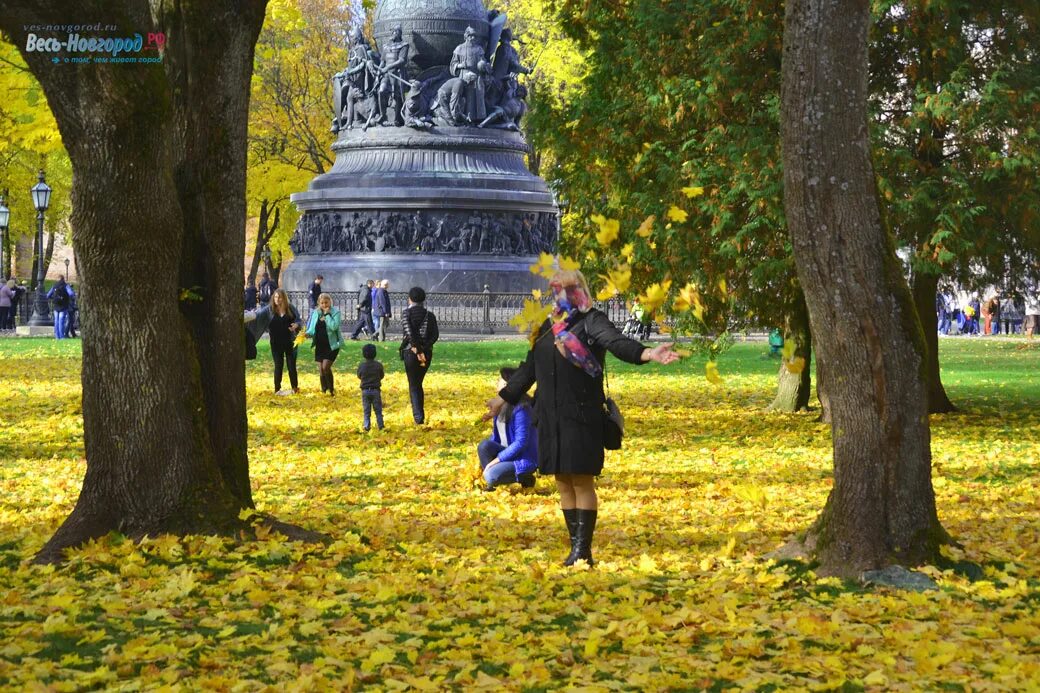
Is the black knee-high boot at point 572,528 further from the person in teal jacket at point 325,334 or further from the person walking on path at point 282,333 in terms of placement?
the person walking on path at point 282,333

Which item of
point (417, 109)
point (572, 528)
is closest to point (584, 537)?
point (572, 528)

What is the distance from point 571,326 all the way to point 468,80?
118 feet

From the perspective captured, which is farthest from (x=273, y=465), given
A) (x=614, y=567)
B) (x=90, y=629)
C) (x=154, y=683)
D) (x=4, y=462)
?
(x=154, y=683)

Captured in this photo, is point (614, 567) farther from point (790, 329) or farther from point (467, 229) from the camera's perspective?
point (467, 229)

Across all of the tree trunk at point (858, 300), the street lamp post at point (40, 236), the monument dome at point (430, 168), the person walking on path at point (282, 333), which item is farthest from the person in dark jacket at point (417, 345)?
the street lamp post at point (40, 236)

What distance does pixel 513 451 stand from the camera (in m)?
14.0

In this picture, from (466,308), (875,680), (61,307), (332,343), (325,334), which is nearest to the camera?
(875,680)

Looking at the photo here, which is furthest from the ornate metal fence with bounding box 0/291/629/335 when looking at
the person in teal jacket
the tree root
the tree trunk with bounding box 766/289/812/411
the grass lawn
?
the tree root

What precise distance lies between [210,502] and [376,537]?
1.27 m

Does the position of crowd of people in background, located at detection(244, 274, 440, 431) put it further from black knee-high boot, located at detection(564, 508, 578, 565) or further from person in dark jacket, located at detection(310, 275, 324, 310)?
person in dark jacket, located at detection(310, 275, 324, 310)

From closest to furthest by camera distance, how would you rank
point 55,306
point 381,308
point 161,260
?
point 161,260, point 381,308, point 55,306

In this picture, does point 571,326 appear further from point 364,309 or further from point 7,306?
point 7,306

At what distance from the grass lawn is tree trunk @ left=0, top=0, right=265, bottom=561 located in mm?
454

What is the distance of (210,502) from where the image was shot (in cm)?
1070
